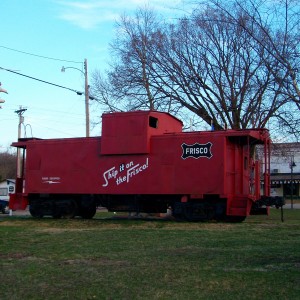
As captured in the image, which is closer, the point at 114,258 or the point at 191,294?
the point at 191,294

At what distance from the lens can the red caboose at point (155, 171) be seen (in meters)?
18.0

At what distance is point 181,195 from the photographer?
731 inches

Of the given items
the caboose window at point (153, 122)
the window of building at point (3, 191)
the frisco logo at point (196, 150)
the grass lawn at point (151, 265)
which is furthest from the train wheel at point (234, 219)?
the window of building at point (3, 191)

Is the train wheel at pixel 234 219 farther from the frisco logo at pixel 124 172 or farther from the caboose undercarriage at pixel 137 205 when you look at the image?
the frisco logo at pixel 124 172

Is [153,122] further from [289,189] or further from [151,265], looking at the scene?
[289,189]

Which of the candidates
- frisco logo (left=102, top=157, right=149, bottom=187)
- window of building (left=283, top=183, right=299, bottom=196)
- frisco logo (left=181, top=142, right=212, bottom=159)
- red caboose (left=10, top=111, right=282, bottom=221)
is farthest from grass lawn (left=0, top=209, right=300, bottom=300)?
window of building (left=283, top=183, right=299, bottom=196)

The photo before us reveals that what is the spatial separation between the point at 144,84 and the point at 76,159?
8348 millimetres

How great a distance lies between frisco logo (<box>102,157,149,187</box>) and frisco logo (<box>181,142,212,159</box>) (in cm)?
147

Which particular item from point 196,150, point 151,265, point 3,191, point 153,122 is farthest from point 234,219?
point 3,191

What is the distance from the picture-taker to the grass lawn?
260 inches

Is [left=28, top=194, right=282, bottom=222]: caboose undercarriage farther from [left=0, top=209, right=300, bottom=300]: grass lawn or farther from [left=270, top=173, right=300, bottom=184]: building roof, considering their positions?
[left=270, top=173, right=300, bottom=184]: building roof

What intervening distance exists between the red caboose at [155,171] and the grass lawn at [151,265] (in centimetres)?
472

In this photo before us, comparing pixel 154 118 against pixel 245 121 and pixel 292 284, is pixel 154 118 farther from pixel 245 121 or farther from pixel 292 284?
pixel 292 284

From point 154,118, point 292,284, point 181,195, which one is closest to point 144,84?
point 154,118
